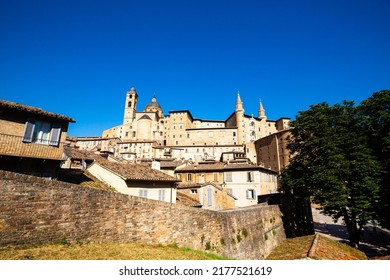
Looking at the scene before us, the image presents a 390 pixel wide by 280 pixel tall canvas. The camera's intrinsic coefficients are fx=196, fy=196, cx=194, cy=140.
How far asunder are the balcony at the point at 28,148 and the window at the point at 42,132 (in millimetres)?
166

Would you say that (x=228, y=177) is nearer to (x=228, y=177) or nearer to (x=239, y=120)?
(x=228, y=177)

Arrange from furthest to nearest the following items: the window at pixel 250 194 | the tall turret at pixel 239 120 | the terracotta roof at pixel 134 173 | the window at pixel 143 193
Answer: the tall turret at pixel 239 120 < the window at pixel 250 194 < the window at pixel 143 193 < the terracotta roof at pixel 134 173

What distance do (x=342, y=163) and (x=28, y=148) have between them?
21.8 meters

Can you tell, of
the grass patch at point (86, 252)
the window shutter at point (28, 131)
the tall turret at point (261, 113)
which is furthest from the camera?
the tall turret at point (261, 113)

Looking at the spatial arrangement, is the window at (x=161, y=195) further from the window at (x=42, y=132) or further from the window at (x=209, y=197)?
the window at (x=42, y=132)

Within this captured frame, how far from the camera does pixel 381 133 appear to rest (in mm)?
14289

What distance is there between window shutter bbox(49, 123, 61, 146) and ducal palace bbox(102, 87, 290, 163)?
175ft

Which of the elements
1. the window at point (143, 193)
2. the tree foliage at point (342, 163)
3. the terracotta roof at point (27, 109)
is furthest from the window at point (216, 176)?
the terracotta roof at point (27, 109)

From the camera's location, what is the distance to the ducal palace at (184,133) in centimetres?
7292

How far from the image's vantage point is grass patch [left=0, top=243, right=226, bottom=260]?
493 cm

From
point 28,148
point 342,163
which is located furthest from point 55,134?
point 342,163

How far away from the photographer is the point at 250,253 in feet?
43.1
